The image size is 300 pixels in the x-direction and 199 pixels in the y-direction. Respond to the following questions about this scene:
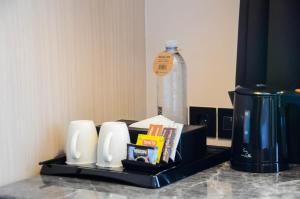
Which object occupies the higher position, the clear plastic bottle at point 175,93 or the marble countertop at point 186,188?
the clear plastic bottle at point 175,93

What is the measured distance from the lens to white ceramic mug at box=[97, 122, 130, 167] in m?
1.18

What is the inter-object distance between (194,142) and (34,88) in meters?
0.46

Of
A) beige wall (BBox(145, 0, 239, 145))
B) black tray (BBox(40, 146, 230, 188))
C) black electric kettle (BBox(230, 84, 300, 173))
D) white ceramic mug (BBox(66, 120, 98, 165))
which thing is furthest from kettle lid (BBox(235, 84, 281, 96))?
white ceramic mug (BBox(66, 120, 98, 165))

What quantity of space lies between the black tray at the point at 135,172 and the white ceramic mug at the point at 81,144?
Result: 1.1 inches

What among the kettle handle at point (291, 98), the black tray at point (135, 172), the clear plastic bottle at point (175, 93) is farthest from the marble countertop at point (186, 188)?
the clear plastic bottle at point (175, 93)

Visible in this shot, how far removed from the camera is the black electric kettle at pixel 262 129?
1.21 metres

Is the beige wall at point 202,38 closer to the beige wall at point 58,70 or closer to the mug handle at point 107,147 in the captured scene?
the beige wall at point 58,70

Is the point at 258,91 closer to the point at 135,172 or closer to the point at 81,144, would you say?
the point at 135,172

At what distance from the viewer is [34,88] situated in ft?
4.11

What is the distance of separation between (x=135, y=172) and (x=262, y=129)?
352 mm

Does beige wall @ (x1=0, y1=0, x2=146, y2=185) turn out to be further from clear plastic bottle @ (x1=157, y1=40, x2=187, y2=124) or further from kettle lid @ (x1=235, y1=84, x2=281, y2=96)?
kettle lid @ (x1=235, y1=84, x2=281, y2=96)

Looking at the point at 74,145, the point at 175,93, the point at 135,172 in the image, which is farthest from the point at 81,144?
the point at 175,93

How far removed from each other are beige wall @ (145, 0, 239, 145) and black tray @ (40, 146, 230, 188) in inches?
12.8

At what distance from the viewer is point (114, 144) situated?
1188mm
